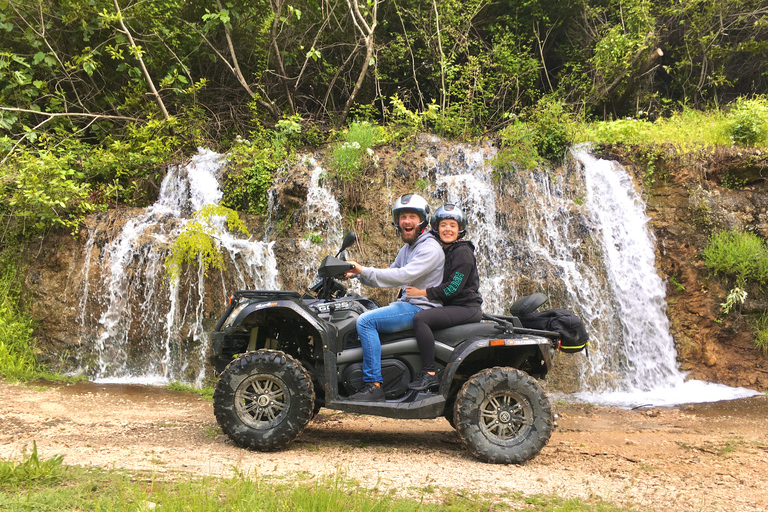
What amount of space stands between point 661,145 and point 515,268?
4011mm

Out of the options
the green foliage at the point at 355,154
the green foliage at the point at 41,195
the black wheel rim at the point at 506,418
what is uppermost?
the green foliage at the point at 355,154

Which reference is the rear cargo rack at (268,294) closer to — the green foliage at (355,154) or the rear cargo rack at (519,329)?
the rear cargo rack at (519,329)

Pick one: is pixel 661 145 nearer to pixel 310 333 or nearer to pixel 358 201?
pixel 358 201

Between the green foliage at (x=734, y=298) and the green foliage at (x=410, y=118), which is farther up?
the green foliage at (x=410, y=118)

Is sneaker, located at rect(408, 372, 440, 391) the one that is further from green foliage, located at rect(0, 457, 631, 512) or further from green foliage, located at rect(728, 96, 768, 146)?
green foliage, located at rect(728, 96, 768, 146)

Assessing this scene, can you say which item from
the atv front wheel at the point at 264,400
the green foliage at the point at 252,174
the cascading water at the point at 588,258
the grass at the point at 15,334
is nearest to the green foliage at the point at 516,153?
the cascading water at the point at 588,258

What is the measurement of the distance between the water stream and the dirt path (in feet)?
3.92

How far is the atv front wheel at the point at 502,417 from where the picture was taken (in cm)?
419

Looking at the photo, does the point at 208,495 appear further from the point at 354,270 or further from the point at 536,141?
the point at 536,141

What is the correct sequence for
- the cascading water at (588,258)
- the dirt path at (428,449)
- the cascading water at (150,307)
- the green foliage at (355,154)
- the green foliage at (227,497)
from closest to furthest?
the green foliage at (227,497)
the dirt path at (428,449)
the cascading water at (150,307)
the cascading water at (588,258)
the green foliage at (355,154)

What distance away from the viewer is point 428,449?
4.67m

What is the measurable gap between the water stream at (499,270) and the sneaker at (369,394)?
13.9 ft

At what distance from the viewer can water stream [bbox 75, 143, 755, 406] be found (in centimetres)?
808

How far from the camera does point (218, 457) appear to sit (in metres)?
3.99
